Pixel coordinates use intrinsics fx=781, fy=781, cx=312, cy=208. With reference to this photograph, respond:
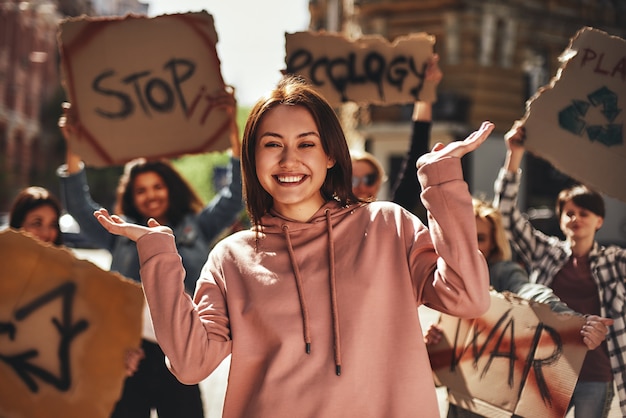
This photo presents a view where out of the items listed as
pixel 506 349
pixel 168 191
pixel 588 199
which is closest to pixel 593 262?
pixel 588 199

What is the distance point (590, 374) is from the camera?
10.3 ft

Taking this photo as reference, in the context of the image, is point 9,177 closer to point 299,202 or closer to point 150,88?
point 150,88

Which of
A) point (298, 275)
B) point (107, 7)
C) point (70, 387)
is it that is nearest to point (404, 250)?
point (298, 275)

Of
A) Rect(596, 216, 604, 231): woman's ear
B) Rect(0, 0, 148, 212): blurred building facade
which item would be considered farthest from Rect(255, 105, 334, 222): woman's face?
Rect(0, 0, 148, 212): blurred building facade

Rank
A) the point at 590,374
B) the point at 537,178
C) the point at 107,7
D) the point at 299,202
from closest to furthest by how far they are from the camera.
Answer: the point at 299,202 → the point at 590,374 → the point at 537,178 → the point at 107,7

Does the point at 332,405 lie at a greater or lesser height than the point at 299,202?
lesser

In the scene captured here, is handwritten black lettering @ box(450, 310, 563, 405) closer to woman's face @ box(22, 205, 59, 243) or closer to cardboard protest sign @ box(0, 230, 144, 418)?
cardboard protest sign @ box(0, 230, 144, 418)

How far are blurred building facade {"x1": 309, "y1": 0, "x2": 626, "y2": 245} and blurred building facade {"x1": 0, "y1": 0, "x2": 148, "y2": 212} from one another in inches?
469

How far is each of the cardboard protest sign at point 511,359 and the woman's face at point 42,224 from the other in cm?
184

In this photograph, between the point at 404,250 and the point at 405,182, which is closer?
the point at 404,250

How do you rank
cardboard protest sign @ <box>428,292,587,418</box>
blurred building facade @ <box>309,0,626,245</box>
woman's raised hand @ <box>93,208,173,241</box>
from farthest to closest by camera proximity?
blurred building facade @ <box>309,0,626,245</box>, cardboard protest sign @ <box>428,292,587,418</box>, woman's raised hand @ <box>93,208,173,241</box>

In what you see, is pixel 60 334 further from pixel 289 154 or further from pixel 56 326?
pixel 289 154

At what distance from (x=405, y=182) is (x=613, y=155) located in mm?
877

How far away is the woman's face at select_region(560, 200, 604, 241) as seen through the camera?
3.29 metres
